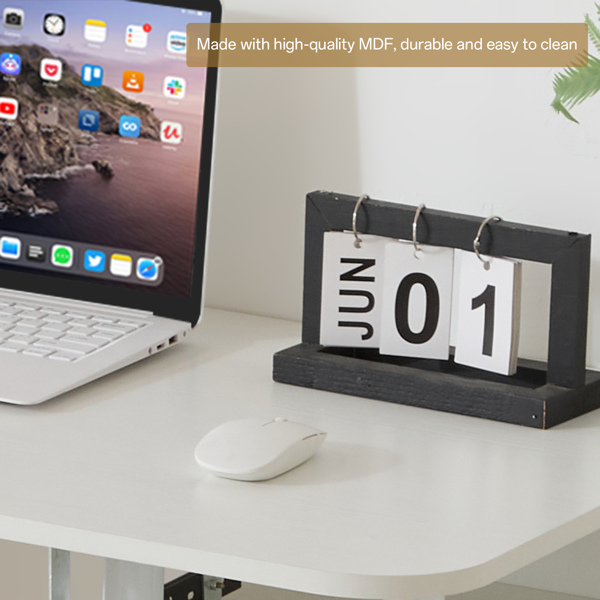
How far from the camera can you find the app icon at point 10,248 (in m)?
1.17

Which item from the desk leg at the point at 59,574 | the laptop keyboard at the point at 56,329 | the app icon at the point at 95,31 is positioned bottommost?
the desk leg at the point at 59,574

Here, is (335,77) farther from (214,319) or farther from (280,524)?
(280,524)

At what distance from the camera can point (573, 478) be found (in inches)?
32.1

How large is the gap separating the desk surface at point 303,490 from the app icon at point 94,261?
0.50ft

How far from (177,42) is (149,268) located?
220 mm

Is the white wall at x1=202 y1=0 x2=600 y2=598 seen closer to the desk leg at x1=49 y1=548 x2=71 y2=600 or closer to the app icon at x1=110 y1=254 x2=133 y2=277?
the app icon at x1=110 y1=254 x2=133 y2=277

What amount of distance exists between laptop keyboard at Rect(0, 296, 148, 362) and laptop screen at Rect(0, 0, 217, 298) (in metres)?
0.05

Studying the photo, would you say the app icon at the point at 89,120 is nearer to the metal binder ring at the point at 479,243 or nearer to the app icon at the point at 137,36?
the app icon at the point at 137,36

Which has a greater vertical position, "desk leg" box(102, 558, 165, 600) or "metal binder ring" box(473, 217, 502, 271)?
"metal binder ring" box(473, 217, 502, 271)

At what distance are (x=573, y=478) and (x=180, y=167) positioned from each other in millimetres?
494

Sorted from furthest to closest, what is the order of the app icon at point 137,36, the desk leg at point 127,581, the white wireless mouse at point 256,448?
the app icon at point 137,36 → the desk leg at point 127,581 → the white wireless mouse at point 256,448

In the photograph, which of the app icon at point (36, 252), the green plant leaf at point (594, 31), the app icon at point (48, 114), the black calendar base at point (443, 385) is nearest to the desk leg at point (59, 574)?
the black calendar base at point (443, 385)

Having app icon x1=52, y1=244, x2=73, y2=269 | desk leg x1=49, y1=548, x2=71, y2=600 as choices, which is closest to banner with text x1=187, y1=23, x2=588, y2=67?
app icon x1=52, y1=244, x2=73, y2=269

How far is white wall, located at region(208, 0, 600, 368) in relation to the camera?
1091 millimetres
